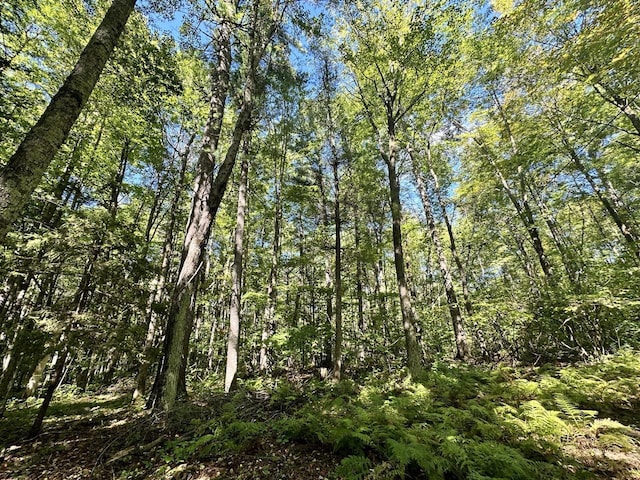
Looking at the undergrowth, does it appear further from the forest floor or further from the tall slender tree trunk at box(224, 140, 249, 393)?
the tall slender tree trunk at box(224, 140, 249, 393)

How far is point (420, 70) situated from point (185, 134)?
991 cm

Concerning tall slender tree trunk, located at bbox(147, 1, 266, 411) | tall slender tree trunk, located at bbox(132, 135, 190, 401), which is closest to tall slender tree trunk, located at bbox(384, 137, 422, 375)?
tall slender tree trunk, located at bbox(147, 1, 266, 411)

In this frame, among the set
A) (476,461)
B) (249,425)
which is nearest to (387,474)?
(476,461)

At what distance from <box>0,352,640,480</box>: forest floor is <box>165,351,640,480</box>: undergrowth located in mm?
16

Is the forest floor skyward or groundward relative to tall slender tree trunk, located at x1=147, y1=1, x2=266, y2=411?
groundward

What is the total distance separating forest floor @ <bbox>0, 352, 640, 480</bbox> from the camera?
318cm

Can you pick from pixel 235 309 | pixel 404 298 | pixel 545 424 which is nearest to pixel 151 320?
pixel 235 309

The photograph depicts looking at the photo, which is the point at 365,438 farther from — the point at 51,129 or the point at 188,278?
the point at 51,129

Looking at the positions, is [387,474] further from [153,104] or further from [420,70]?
[420,70]

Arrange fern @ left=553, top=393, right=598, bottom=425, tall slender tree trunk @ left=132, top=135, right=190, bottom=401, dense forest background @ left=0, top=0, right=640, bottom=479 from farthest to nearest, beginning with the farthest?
tall slender tree trunk @ left=132, top=135, right=190, bottom=401, dense forest background @ left=0, top=0, right=640, bottom=479, fern @ left=553, top=393, right=598, bottom=425

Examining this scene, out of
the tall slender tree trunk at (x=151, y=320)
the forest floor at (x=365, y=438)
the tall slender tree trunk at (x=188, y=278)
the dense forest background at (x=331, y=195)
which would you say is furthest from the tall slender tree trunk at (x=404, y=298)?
the tall slender tree trunk at (x=151, y=320)

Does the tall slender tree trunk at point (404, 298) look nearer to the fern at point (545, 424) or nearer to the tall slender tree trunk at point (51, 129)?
the fern at point (545, 424)

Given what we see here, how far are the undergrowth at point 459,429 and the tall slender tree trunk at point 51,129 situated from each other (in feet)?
11.7

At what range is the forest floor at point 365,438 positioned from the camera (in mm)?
3184
